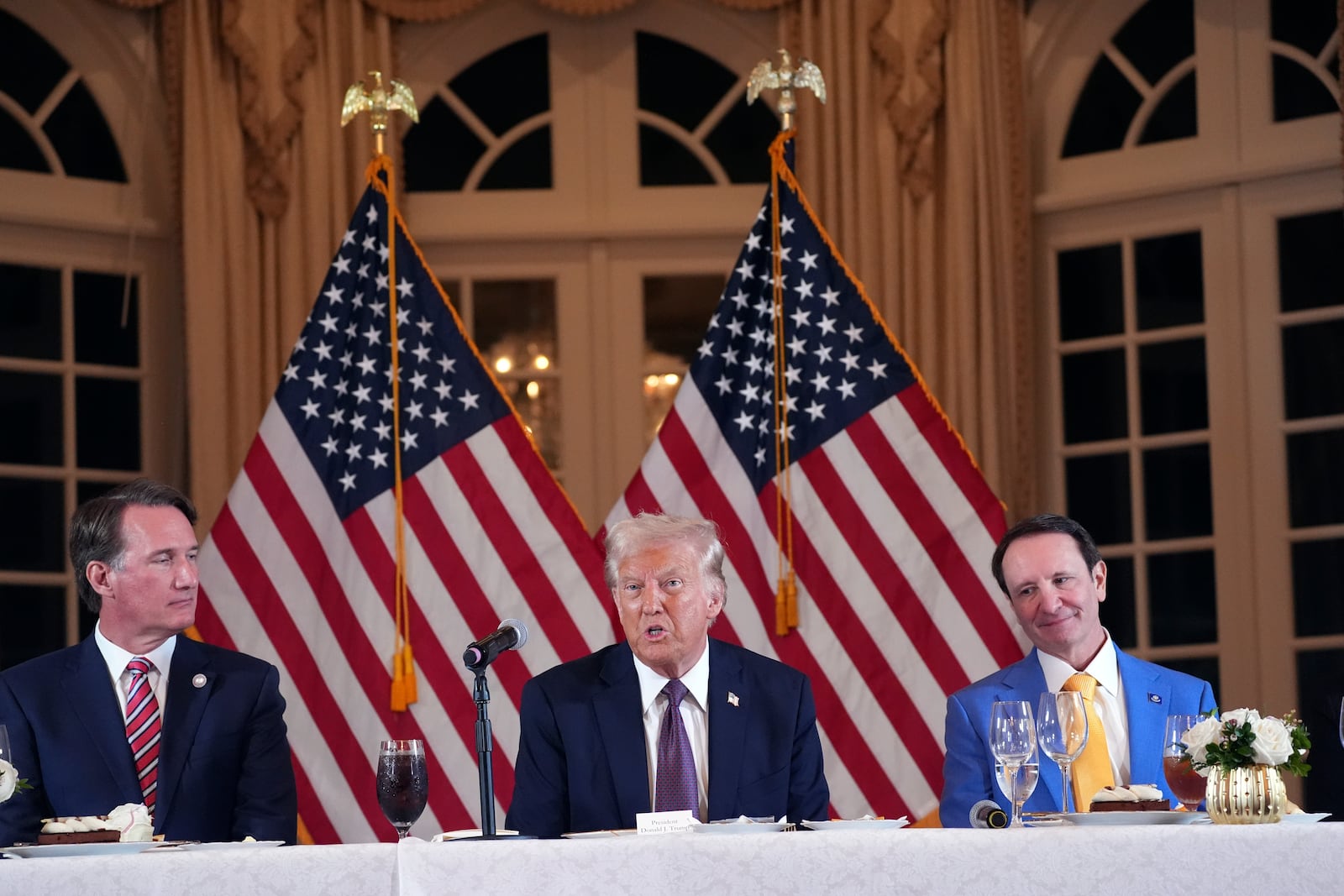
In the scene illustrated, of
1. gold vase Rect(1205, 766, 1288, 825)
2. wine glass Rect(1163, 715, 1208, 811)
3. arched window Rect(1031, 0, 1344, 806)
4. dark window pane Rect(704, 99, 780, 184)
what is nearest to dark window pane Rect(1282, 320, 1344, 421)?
arched window Rect(1031, 0, 1344, 806)

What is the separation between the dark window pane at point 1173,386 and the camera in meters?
5.84

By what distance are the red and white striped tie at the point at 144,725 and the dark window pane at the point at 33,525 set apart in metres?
2.36

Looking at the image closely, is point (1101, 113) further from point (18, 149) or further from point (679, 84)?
point (18, 149)

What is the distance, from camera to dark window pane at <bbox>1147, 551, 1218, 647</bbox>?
574cm

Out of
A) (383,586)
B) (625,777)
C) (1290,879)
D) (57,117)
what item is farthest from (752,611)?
(57,117)

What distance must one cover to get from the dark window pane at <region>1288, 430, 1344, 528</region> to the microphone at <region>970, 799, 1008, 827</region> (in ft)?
9.67

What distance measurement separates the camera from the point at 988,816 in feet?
9.33

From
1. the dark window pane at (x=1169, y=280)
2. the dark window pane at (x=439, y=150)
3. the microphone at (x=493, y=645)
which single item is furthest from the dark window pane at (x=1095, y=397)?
the microphone at (x=493, y=645)

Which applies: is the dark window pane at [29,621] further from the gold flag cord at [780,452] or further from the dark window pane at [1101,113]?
the dark window pane at [1101,113]

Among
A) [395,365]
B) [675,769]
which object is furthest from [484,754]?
[395,365]

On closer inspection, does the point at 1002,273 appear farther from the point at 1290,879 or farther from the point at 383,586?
the point at 1290,879

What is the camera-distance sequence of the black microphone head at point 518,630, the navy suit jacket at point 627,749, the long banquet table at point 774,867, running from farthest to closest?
the navy suit jacket at point 627,749
the black microphone head at point 518,630
the long banquet table at point 774,867

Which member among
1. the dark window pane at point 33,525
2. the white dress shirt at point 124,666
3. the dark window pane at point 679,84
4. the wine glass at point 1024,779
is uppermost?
the dark window pane at point 679,84

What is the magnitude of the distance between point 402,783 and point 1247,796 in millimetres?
1288
